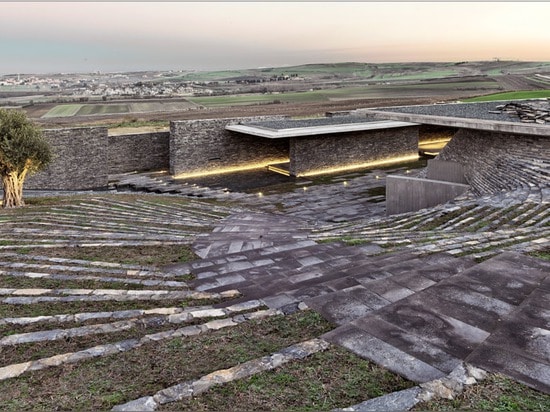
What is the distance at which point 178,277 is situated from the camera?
7.94 m

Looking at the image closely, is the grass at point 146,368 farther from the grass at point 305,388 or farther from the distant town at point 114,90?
the distant town at point 114,90

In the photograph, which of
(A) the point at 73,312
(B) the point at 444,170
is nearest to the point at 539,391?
(A) the point at 73,312

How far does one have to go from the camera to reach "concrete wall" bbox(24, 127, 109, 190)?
2331 centimetres

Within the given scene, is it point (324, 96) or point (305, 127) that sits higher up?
point (324, 96)

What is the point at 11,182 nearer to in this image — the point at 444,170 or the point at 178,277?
the point at 178,277

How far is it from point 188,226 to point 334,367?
9606 mm

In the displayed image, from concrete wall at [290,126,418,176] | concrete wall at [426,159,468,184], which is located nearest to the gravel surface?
concrete wall at [426,159,468,184]

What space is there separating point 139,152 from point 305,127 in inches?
419

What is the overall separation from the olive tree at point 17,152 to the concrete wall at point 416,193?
12.9 meters

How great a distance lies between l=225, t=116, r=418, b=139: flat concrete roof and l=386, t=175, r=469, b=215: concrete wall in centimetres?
802

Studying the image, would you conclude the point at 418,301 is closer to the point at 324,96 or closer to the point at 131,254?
the point at 131,254

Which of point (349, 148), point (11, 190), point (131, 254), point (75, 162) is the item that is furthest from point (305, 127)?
point (131, 254)

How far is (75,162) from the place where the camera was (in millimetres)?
23953

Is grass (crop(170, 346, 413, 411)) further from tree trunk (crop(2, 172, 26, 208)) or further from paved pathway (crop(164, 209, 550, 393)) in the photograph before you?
tree trunk (crop(2, 172, 26, 208))
